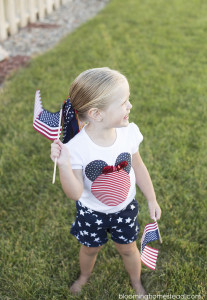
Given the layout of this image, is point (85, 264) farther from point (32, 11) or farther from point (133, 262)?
point (32, 11)

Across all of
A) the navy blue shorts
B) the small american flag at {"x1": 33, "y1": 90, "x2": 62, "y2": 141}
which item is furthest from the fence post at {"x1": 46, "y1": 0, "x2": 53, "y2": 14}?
the navy blue shorts

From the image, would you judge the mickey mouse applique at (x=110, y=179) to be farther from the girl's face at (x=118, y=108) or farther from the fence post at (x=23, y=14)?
the fence post at (x=23, y=14)

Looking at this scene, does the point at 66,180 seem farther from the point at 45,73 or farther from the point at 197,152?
the point at 45,73

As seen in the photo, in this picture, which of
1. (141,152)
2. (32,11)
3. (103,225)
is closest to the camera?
(103,225)

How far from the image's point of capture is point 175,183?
301cm

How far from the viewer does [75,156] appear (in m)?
1.68

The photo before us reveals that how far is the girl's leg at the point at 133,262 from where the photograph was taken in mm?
2039

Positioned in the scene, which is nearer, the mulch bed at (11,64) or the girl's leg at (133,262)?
the girl's leg at (133,262)

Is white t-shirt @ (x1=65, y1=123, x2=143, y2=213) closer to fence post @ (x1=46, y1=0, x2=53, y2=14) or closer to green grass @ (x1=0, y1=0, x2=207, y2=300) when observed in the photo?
green grass @ (x1=0, y1=0, x2=207, y2=300)

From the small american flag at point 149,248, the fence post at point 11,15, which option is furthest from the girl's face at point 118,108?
the fence post at point 11,15

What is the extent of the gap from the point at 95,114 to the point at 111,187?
0.40m

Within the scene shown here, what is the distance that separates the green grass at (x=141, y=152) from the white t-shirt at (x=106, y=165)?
0.69 m

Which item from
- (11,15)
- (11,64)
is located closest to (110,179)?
(11,64)

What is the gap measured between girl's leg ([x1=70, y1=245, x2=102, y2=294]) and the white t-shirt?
1.23 ft
